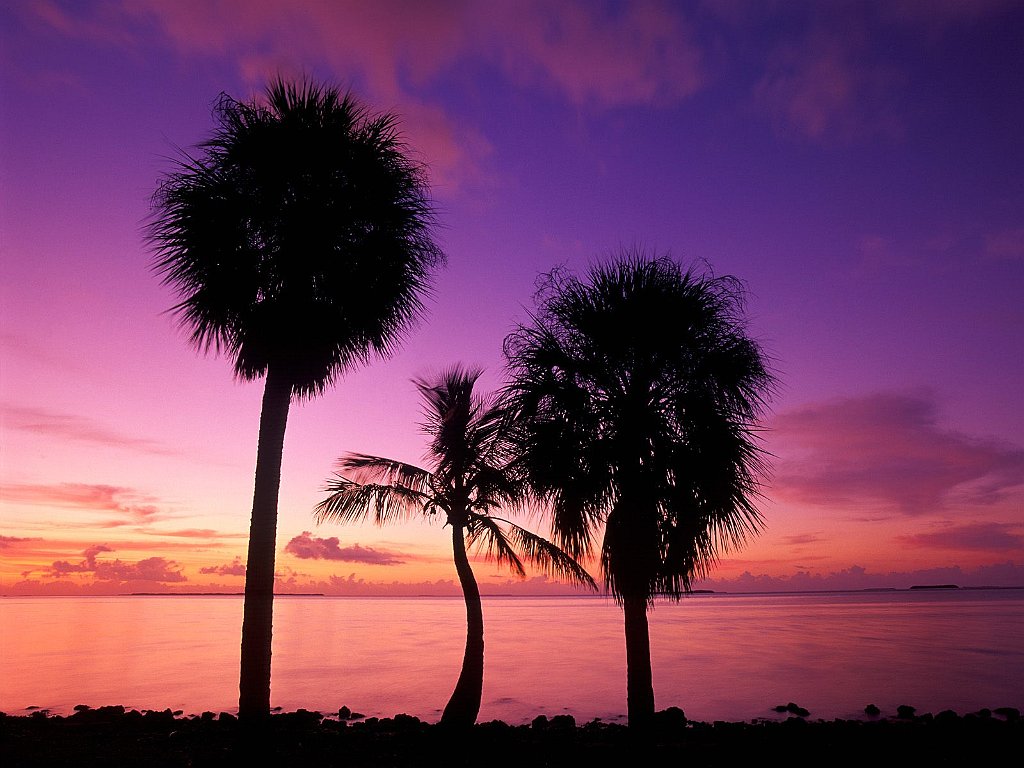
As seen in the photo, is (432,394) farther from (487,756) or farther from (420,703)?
(420,703)

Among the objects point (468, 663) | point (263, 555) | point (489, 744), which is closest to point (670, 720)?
point (489, 744)

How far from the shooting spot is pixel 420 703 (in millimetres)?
29672

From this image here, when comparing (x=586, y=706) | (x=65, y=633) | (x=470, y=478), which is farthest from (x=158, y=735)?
(x=65, y=633)

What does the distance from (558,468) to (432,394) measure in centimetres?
487

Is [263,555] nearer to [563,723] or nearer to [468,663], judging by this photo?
[468,663]

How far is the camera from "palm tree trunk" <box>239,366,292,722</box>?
10.1 m

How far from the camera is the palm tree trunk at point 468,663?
15.0 m

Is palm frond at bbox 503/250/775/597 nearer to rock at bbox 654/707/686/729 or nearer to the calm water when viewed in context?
rock at bbox 654/707/686/729

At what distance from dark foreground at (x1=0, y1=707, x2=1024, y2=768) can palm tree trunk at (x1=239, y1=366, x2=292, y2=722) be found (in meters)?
0.56

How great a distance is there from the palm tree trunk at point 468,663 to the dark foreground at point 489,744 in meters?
0.37

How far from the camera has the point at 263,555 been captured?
34.8 ft

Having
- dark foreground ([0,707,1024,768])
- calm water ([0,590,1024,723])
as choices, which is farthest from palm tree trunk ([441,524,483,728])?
calm water ([0,590,1024,723])

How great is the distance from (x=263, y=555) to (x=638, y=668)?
7253 millimetres

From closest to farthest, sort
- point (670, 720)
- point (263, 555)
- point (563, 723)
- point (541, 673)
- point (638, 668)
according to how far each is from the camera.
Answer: point (263, 555), point (638, 668), point (670, 720), point (563, 723), point (541, 673)
